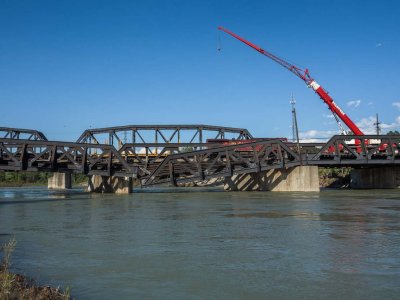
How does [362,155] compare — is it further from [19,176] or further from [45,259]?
[19,176]

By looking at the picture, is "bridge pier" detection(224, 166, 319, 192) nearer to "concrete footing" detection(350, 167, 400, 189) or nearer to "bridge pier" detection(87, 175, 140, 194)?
"bridge pier" detection(87, 175, 140, 194)

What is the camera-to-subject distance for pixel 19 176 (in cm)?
14225

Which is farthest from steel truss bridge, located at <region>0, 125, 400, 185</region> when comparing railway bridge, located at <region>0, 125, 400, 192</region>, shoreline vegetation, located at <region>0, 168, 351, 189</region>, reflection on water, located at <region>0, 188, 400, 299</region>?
reflection on water, located at <region>0, 188, 400, 299</region>

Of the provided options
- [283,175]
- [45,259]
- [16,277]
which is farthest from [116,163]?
[16,277]

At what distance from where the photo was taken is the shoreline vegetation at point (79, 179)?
94.8 metres

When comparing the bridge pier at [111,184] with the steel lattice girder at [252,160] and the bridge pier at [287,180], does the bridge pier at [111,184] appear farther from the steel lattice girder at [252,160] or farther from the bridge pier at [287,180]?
the bridge pier at [287,180]

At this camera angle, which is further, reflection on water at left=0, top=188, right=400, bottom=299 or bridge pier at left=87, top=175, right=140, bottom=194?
bridge pier at left=87, top=175, right=140, bottom=194

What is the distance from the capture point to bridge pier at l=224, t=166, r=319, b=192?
6084cm

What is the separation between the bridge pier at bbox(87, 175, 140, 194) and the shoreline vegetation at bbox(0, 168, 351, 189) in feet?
154

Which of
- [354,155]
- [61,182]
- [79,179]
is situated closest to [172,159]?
[354,155]

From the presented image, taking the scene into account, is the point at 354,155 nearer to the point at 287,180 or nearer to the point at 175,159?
the point at 287,180

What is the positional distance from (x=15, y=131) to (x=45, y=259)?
225ft

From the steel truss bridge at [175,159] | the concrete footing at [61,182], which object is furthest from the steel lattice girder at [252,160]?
the concrete footing at [61,182]

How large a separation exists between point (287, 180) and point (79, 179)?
9835 centimetres
